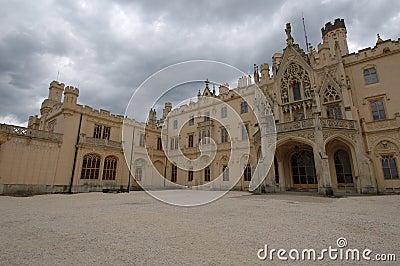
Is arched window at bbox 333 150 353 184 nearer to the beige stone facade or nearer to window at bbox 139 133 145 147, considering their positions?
the beige stone facade

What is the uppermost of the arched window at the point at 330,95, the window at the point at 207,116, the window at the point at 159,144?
the window at the point at 207,116

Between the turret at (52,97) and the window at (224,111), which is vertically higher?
the turret at (52,97)

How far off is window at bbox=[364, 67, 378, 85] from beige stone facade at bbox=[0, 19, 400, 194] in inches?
2.9

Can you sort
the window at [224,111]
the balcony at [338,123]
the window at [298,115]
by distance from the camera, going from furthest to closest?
1. the window at [224,111]
2. the window at [298,115]
3. the balcony at [338,123]

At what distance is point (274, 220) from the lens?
6.79 m

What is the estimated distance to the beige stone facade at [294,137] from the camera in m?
16.3

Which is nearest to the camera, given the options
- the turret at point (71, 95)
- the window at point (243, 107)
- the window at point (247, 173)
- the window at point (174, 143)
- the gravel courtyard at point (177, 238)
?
the gravel courtyard at point (177, 238)

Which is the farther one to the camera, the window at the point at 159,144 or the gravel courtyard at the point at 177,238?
the window at the point at 159,144

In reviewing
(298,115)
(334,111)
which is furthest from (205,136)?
(334,111)

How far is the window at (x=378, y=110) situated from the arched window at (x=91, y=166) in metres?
28.8

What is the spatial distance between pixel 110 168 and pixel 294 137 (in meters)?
21.1

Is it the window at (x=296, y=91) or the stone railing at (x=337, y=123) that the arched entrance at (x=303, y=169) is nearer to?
the stone railing at (x=337, y=123)

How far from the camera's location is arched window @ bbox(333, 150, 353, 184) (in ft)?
57.8

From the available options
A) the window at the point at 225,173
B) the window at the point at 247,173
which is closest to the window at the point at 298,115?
the window at the point at 247,173
